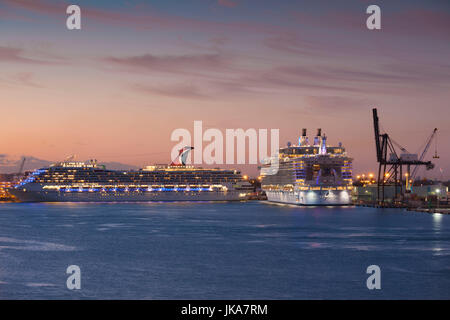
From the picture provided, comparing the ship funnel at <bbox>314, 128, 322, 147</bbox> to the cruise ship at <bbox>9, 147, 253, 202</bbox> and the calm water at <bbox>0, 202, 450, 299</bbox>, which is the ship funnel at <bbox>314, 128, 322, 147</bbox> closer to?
the cruise ship at <bbox>9, 147, 253, 202</bbox>

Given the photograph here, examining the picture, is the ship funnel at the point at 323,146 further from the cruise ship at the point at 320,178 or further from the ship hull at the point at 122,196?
the ship hull at the point at 122,196

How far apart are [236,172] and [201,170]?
9487mm

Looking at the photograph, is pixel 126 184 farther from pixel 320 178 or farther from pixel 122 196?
pixel 320 178

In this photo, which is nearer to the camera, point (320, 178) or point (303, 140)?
point (320, 178)

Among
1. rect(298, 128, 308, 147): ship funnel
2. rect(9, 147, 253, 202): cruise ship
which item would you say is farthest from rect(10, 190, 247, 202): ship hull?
rect(298, 128, 308, 147): ship funnel

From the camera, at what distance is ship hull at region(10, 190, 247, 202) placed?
473ft

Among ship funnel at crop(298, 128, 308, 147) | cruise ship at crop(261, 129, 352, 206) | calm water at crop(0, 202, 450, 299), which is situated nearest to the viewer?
calm water at crop(0, 202, 450, 299)

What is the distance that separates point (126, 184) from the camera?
150 metres

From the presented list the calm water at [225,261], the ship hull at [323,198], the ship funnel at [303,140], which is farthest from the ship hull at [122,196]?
the calm water at [225,261]

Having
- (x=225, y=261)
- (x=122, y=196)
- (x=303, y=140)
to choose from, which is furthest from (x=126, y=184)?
(x=225, y=261)

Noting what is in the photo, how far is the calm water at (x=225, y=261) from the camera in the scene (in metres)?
29.1

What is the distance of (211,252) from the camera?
4272 cm

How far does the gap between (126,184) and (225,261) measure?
377ft
